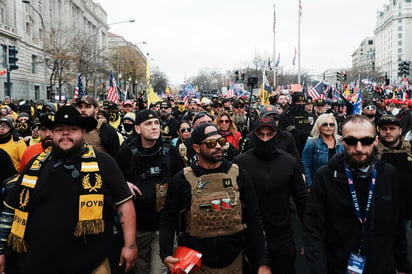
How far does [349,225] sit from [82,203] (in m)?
2.06

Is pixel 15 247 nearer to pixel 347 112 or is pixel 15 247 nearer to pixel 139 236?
pixel 139 236

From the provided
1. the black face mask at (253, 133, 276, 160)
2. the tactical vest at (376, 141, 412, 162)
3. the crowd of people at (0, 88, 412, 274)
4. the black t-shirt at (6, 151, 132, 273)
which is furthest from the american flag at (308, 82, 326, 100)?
the black t-shirt at (6, 151, 132, 273)

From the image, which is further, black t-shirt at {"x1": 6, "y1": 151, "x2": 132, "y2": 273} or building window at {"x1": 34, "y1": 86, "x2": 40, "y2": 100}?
building window at {"x1": 34, "y1": 86, "x2": 40, "y2": 100}

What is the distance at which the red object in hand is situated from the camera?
130 inches

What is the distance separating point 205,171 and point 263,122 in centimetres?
120

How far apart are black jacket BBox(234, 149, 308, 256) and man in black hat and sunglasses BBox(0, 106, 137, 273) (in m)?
1.43

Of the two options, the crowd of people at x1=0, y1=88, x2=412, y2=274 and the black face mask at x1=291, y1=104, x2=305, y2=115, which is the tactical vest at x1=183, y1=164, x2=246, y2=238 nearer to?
the crowd of people at x1=0, y1=88, x2=412, y2=274

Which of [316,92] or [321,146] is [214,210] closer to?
[321,146]

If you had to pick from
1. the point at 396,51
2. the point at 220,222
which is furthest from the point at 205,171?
the point at 396,51

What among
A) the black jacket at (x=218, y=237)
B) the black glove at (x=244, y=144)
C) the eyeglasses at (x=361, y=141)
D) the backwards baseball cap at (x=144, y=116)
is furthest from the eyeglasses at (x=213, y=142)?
the black glove at (x=244, y=144)

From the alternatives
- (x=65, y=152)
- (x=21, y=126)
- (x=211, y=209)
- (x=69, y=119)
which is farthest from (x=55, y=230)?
(x=21, y=126)

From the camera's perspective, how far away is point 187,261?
3.31 metres

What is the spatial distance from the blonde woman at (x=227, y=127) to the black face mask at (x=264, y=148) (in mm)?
2549

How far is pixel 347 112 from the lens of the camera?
13125mm
